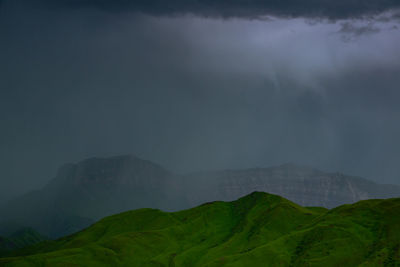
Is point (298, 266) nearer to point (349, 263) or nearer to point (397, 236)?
point (349, 263)

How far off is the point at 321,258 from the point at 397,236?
3675 centimetres

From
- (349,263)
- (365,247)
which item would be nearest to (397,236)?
(365,247)

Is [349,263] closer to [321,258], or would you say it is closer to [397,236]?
[321,258]

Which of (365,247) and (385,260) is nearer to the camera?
(385,260)

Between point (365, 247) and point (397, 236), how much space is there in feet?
50.1

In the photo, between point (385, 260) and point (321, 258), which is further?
point (321, 258)

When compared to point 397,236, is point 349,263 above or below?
below

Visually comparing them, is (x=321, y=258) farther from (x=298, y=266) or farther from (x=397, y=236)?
(x=397, y=236)

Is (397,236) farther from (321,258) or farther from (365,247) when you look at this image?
(321,258)

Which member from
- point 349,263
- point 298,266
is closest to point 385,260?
point 349,263

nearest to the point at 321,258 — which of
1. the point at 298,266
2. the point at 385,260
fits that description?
the point at 298,266

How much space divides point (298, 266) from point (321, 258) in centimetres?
1112

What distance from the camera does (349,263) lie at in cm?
19075

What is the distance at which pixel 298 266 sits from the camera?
197125 millimetres
